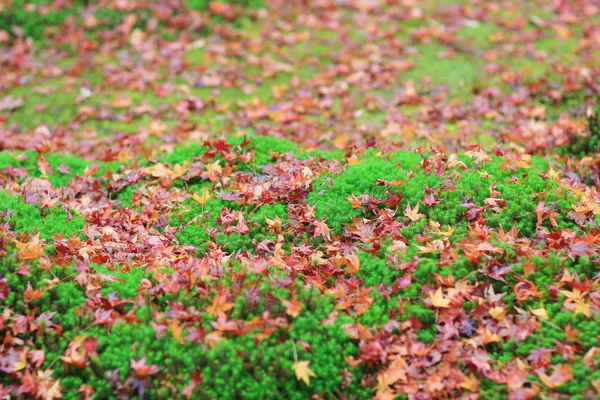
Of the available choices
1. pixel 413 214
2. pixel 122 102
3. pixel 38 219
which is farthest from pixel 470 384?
pixel 122 102

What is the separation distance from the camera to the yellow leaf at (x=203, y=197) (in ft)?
15.7

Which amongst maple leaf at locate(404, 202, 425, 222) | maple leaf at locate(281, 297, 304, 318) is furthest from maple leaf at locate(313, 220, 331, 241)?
maple leaf at locate(281, 297, 304, 318)

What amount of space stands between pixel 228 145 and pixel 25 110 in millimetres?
4240

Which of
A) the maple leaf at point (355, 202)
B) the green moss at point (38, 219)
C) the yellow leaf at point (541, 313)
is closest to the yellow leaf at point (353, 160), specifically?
the maple leaf at point (355, 202)

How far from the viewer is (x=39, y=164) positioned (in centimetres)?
563

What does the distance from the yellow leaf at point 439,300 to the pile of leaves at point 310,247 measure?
0.12 ft

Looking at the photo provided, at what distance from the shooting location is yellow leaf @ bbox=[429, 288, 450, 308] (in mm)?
3656

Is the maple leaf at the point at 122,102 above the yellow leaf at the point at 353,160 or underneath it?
underneath

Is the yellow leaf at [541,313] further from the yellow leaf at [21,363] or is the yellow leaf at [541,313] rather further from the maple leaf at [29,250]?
the maple leaf at [29,250]

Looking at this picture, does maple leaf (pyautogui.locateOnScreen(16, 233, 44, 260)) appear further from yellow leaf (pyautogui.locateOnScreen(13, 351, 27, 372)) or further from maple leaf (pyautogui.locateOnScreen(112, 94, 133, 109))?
maple leaf (pyautogui.locateOnScreen(112, 94, 133, 109))

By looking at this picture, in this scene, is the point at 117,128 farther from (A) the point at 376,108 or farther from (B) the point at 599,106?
(B) the point at 599,106

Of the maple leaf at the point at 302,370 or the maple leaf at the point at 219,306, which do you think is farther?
the maple leaf at the point at 219,306

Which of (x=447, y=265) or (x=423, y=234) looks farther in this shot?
(x=423, y=234)

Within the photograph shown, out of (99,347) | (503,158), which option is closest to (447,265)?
(503,158)
